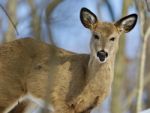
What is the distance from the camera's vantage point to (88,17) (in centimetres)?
943

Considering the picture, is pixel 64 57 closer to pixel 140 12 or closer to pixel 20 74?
pixel 20 74

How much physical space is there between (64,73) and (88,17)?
92cm

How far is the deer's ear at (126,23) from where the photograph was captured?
30.8 ft

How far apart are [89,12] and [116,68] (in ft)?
6.94

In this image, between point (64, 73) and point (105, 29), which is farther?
point (64, 73)

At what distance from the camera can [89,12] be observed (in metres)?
9.38

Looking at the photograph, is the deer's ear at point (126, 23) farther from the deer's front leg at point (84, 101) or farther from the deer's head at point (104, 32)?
the deer's front leg at point (84, 101)

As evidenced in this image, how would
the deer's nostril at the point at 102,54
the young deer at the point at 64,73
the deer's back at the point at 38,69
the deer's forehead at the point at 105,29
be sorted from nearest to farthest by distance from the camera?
the deer's nostril at the point at 102,54
the deer's forehead at the point at 105,29
the young deer at the point at 64,73
the deer's back at the point at 38,69

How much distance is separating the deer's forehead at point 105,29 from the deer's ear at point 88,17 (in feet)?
0.47

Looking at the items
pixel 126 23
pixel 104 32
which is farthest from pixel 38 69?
pixel 126 23

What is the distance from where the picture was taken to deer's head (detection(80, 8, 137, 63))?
8.66 metres

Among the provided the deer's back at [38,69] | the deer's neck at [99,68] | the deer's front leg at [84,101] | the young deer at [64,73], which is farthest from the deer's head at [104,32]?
the deer's front leg at [84,101]

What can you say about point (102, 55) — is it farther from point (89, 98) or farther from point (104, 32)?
point (89, 98)

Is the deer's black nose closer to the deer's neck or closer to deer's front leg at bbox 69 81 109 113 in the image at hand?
the deer's neck
